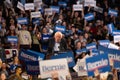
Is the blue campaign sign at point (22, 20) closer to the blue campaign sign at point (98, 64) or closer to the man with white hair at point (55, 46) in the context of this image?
the man with white hair at point (55, 46)

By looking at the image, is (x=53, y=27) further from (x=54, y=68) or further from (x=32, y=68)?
(x=54, y=68)

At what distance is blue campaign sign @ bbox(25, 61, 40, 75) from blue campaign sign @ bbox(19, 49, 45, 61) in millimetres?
856

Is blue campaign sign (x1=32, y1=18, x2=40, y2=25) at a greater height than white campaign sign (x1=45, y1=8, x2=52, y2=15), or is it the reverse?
white campaign sign (x1=45, y1=8, x2=52, y2=15)

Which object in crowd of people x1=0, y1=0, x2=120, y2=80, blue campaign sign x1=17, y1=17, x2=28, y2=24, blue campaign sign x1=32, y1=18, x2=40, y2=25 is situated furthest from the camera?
blue campaign sign x1=32, y1=18, x2=40, y2=25

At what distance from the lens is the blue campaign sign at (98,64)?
11.1 meters

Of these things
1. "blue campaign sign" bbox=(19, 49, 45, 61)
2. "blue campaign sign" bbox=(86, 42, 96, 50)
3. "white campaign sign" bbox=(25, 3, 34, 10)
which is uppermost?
"blue campaign sign" bbox=(19, 49, 45, 61)

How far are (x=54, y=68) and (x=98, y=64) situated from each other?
0.92 m

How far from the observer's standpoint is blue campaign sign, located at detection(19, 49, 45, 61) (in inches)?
502

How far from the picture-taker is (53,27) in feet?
56.9

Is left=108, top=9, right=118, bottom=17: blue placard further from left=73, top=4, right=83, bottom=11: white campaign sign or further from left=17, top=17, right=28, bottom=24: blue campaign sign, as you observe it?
left=17, top=17, right=28, bottom=24: blue campaign sign

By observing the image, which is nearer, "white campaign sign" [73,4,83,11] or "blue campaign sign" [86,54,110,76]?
"blue campaign sign" [86,54,110,76]

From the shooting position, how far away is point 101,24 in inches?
726

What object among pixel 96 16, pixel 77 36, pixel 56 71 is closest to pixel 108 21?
pixel 96 16

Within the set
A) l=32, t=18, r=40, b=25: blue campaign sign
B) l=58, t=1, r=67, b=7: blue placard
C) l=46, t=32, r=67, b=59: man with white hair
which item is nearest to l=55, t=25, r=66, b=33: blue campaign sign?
l=32, t=18, r=40, b=25: blue campaign sign
